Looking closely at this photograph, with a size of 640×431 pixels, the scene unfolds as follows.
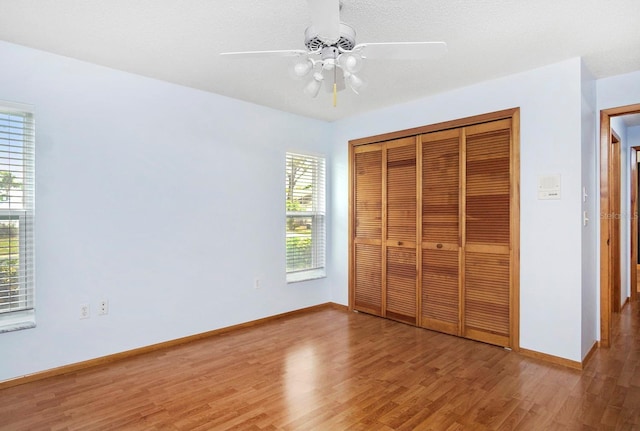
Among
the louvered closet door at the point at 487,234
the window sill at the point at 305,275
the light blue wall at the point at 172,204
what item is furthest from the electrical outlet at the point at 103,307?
the louvered closet door at the point at 487,234

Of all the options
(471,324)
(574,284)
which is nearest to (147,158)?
(471,324)

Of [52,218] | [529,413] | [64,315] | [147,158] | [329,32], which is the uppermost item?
[329,32]

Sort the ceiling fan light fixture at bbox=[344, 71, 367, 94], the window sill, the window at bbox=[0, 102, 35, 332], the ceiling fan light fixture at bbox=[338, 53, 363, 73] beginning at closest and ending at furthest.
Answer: the ceiling fan light fixture at bbox=[338, 53, 363, 73], the ceiling fan light fixture at bbox=[344, 71, 367, 94], the window at bbox=[0, 102, 35, 332], the window sill

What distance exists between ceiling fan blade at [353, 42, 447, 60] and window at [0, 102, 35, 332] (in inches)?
102

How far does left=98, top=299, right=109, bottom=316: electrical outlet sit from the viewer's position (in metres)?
3.01

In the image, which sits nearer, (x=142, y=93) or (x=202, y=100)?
(x=142, y=93)

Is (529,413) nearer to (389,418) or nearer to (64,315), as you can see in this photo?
(389,418)

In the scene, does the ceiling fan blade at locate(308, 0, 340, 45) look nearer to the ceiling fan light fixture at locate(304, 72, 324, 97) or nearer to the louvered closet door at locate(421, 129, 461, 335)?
the ceiling fan light fixture at locate(304, 72, 324, 97)

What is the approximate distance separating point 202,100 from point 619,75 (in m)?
3.98

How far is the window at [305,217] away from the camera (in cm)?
454

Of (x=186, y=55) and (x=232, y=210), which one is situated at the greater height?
(x=186, y=55)

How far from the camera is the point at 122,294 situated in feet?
10.3

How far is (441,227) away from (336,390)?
2.03 meters

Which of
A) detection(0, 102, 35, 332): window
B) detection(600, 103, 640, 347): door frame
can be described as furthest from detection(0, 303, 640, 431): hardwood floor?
detection(0, 102, 35, 332): window
